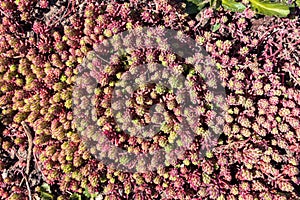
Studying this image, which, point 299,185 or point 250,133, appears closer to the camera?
point 250,133

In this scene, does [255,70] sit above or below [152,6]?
below

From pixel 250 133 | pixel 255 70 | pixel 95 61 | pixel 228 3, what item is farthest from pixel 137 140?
pixel 228 3

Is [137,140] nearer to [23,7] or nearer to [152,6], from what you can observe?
[152,6]

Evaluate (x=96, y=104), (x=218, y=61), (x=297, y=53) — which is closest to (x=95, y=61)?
(x=96, y=104)

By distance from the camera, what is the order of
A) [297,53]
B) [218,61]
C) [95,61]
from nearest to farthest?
[95,61] < [218,61] < [297,53]

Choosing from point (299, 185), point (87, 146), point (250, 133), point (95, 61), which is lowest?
point (299, 185)

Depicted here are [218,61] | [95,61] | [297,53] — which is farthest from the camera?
[297,53]
